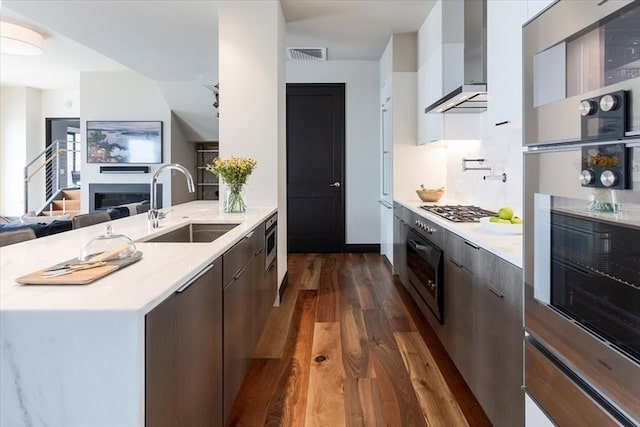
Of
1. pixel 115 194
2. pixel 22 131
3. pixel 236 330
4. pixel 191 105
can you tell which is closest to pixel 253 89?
pixel 236 330

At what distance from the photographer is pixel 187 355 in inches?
48.3

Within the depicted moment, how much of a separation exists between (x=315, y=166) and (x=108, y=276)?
5.09m

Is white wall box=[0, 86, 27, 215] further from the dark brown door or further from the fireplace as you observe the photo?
the dark brown door

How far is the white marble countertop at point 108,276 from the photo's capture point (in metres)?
0.94

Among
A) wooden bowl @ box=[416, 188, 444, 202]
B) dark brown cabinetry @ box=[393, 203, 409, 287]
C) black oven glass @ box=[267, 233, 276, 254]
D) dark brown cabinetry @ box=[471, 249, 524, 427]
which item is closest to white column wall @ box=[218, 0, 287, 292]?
black oven glass @ box=[267, 233, 276, 254]

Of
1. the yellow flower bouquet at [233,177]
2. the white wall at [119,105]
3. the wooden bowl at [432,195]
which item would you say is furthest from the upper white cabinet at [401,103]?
the white wall at [119,105]

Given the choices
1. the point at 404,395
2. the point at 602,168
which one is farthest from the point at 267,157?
the point at 602,168

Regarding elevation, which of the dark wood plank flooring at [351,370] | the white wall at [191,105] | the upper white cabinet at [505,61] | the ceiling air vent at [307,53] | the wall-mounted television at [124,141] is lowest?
the dark wood plank flooring at [351,370]

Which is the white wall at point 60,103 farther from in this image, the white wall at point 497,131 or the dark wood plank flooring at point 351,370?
the white wall at point 497,131

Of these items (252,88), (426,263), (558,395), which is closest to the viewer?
(558,395)

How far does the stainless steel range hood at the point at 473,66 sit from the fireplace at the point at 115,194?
18.9 feet

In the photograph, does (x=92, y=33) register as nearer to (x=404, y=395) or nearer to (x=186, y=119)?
(x=186, y=119)

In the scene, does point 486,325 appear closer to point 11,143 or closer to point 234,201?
point 234,201

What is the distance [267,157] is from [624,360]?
3.16 meters
